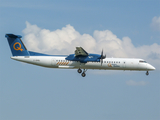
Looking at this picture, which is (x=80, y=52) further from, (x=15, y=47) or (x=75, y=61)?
(x=15, y=47)

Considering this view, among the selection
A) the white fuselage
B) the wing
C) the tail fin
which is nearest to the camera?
the wing

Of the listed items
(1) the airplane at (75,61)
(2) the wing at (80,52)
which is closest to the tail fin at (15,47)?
(1) the airplane at (75,61)

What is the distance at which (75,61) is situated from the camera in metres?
84.2

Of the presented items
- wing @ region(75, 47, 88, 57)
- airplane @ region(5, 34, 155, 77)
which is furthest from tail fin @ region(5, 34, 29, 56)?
wing @ region(75, 47, 88, 57)

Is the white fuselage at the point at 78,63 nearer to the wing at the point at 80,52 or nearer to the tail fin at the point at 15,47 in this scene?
the tail fin at the point at 15,47

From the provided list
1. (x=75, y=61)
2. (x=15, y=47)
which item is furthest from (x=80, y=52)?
(x=15, y=47)

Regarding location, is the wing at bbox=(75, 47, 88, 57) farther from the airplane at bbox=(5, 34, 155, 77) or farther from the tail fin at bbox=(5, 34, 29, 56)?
the tail fin at bbox=(5, 34, 29, 56)

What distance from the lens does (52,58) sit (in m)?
84.6

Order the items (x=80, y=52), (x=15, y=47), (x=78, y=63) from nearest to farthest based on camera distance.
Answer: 1. (x=80, y=52)
2. (x=78, y=63)
3. (x=15, y=47)

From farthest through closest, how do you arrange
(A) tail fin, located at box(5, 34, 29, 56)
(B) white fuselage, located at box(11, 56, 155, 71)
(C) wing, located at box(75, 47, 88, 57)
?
(A) tail fin, located at box(5, 34, 29, 56) → (B) white fuselage, located at box(11, 56, 155, 71) → (C) wing, located at box(75, 47, 88, 57)

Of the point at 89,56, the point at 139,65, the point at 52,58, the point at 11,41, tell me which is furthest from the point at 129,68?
the point at 11,41

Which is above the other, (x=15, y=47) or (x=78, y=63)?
(x=15, y=47)

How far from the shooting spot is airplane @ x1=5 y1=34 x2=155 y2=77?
3305 inches

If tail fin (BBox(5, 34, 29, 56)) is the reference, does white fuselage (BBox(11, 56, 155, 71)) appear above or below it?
below
